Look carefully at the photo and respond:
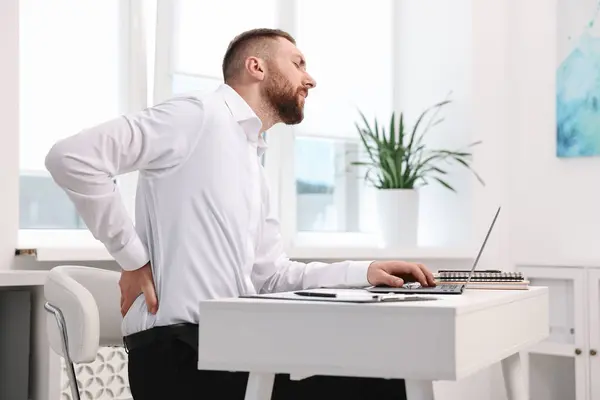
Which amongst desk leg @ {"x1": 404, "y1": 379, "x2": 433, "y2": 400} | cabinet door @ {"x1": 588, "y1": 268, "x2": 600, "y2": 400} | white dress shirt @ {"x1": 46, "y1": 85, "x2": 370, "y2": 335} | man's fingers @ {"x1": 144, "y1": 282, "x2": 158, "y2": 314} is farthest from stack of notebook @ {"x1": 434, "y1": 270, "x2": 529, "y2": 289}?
cabinet door @ {"x1": 588, "y1": 268, "x2": 600, "y2": 400}

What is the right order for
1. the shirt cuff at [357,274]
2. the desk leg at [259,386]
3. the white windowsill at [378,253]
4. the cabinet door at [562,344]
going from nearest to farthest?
the desk leg at [259,386]
the shirt cuff at [357,274]
the white windowsill at [378,253]
the cabinet door at [562,344]

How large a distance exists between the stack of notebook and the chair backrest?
0.82 metres

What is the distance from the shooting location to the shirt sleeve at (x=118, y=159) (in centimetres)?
192

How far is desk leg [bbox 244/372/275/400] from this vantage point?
1684mm

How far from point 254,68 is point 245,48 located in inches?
2.9

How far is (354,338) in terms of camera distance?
4.91ft

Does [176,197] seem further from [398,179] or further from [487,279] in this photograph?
[398,179]

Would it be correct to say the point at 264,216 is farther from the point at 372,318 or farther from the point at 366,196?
the point at 366,196

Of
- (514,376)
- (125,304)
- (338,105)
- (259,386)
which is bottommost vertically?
(514,376)

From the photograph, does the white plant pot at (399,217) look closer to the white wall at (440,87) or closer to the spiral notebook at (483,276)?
the white wall at (440,87)

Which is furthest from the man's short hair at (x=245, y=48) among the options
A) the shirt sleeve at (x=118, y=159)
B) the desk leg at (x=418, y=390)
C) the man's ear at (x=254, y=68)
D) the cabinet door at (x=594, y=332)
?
the cabinet door at (x=594, y=332)

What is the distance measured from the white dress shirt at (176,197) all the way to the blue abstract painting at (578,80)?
7.98 feet

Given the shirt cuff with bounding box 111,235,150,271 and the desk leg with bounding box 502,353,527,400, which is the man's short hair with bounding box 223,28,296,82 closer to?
Answer: the shirt cuff with bounding box 111,235,150,271

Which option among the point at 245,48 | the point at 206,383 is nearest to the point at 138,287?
the point at 206,383
